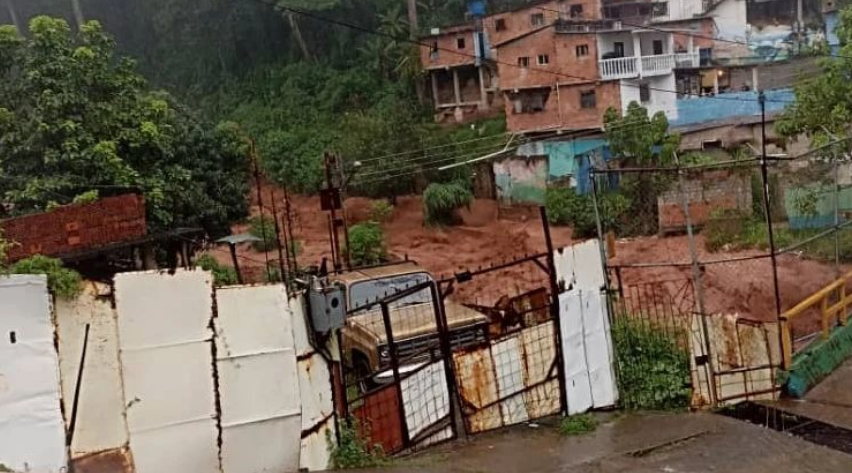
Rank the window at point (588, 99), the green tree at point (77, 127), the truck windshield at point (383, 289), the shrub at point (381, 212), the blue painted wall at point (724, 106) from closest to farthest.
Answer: the truck windshield at point (383, 289), the green tree at point (77, 127), the shrub at point (381, 212), the blue painted wall at point (724, 106), the window at point (588, 99)

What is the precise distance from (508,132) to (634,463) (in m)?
27.4

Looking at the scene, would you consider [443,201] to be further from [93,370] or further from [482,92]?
[93,370]

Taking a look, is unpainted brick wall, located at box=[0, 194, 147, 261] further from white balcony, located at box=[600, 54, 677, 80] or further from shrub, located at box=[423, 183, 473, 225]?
white balcony, located at box=[600, 54, 677, 80]

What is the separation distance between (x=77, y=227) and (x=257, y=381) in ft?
23.3

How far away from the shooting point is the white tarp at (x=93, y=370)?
588cm

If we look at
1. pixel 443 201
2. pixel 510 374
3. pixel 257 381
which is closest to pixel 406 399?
pixel 510 374

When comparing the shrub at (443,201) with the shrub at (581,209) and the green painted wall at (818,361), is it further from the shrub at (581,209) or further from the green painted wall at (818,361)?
the green painted wall at (818,361)

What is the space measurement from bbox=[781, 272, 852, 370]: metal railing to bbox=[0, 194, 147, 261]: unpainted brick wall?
9.45 meters

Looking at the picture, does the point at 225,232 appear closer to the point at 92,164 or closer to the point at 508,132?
the point at 92,164

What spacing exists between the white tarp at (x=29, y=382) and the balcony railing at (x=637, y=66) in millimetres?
29334

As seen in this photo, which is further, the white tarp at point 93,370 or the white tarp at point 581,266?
the white tarp at point 581,266

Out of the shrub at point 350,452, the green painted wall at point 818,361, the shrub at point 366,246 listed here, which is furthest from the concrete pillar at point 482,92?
the shrub at point 350,452

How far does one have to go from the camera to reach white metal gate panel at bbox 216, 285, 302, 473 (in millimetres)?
6379

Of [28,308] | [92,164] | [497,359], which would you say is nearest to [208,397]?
[28,308]
